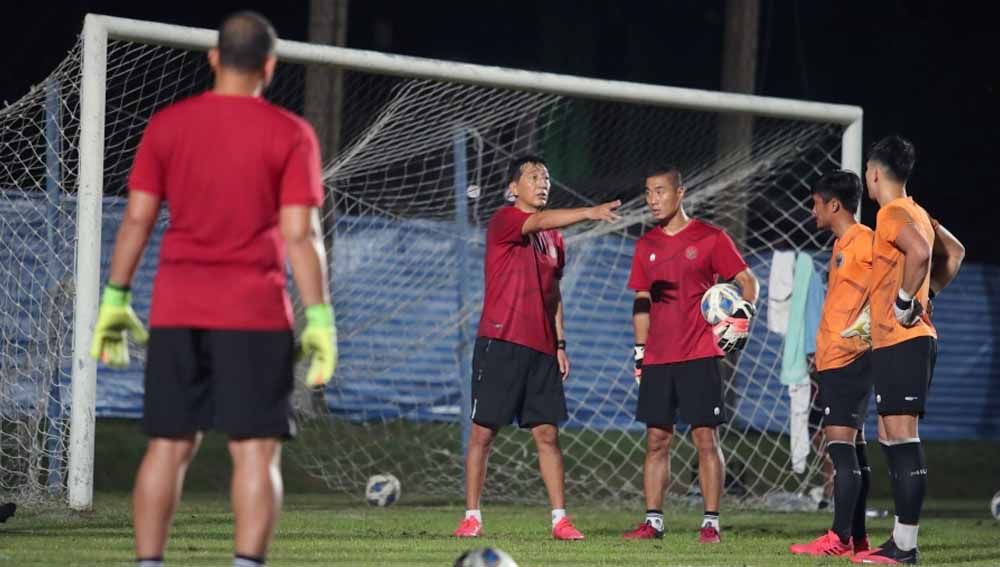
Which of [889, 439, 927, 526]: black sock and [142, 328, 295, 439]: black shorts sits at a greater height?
[142, 328, 295, 439]: black shorts

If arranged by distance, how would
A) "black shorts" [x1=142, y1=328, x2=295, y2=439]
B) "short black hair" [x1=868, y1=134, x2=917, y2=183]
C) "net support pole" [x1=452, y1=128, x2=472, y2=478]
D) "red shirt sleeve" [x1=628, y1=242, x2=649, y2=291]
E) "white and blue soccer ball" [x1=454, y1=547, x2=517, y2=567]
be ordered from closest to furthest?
"black shorts" [x1=142, y1=328, x2=295, y2=439] < "white and blue soccer ball" [x1=454, y1=547, x2=517, y2=567] < "short black hair" [x1=868, y1=134, x2=917, y2=183] < "red shirt sleeve" [x1=628, y1=242, x2=649, y2=291] < "net support pole" [x1=452, y1=128, x2=472, y2=478]

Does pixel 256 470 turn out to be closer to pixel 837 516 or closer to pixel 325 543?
pixel 325 543

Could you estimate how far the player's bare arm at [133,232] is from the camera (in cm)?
530

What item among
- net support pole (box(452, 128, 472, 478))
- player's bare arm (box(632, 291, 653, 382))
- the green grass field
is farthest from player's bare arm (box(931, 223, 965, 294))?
net support pole (box(452, 128, 472, 478))

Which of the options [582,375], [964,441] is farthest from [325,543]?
[964,441]

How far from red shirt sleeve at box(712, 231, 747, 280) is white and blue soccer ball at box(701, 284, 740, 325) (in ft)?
0.63

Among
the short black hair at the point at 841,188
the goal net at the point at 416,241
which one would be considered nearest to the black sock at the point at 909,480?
the short black hair at the point at 841,188

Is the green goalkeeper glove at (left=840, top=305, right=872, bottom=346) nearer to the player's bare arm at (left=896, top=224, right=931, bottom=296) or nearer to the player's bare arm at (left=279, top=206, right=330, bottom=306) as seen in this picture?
the player's bare arm at (left=896, top=224, right=931, bottom=296)

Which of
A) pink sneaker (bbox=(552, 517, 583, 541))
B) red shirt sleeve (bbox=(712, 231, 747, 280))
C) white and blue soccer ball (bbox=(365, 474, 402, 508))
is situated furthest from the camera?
white and blue soccer ball (bbox=(365, 474, 402, 508))

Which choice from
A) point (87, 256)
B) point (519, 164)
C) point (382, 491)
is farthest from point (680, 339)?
point (87, 256)

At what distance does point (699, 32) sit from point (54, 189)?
67.9ft

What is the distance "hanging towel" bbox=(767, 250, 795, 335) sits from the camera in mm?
12656

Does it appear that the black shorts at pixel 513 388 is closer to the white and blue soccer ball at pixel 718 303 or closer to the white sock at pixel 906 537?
the white and blue soccer ball at pixel 718 303

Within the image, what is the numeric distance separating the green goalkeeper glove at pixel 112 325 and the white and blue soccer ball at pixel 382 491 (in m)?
5.71
